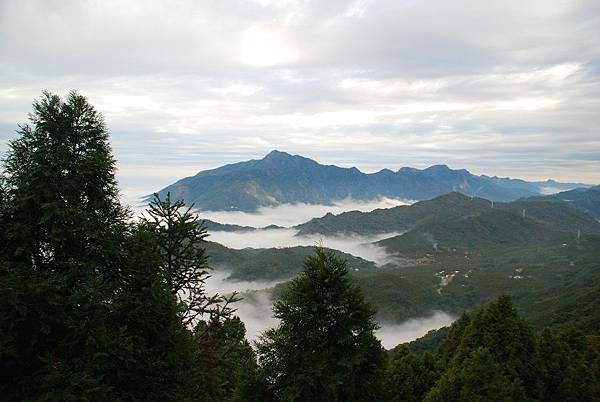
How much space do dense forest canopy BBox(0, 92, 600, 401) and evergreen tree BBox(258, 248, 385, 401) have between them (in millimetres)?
44

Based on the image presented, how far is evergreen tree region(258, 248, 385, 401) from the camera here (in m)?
13.8

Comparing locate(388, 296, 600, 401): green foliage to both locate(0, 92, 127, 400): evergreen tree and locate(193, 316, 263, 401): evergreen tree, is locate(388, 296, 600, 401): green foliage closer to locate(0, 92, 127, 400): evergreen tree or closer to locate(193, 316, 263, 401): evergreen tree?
locate(193, 316, 263, 401): evergreen tree

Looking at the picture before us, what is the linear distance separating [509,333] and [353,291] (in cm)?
1453

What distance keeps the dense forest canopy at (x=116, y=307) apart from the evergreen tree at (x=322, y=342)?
44 mm

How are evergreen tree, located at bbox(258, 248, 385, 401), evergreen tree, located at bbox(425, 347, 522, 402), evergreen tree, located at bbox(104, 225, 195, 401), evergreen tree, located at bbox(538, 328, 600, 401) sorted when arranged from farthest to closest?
evergreen tree, located at bbox(538, 328, 600, 401)
evergreen tree, located at bbox(425, 347, 522, 402)
evergreen tree, located at bbox(258, 248, 385, 401)
evergreen tree, located at bbox(104, 225, 195, 401)

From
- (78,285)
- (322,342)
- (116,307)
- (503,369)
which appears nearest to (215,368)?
(322,342)

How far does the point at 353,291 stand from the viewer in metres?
15.1

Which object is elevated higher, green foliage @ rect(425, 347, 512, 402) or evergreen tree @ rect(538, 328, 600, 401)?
green foliage @ rect(425, 347, 512, 402)

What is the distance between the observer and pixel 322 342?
1471cm

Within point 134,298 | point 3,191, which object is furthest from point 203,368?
point 3,191

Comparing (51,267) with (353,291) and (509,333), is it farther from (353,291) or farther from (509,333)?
(509,333)

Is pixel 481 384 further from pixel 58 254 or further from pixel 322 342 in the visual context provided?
pixel 58 254

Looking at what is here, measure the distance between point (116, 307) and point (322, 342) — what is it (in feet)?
26.0

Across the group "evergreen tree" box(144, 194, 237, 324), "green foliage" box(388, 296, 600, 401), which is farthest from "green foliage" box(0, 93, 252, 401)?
"green foliage" box(388, 296, 600, 401)
